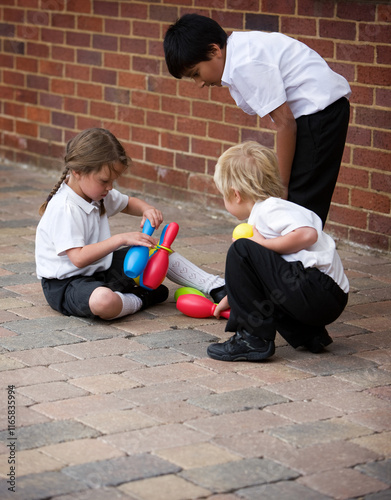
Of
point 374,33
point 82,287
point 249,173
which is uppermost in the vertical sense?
point 374,33

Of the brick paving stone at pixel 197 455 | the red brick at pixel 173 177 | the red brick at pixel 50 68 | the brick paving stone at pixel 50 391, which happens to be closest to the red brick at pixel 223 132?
the red brick at pixel 173 177

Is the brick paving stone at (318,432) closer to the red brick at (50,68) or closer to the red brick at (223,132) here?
the red brick at (223,132)

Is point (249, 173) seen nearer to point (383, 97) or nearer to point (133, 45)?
point (383, 97)

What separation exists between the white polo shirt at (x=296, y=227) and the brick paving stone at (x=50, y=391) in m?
1.05

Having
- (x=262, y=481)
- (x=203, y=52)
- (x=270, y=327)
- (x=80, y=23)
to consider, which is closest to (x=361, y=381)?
(x=270, y=327)

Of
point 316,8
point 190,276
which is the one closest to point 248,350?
point 190,276

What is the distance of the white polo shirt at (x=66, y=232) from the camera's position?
168 inches

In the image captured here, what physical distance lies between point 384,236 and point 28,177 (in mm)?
3720

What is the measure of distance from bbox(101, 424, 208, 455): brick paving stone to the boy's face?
1.76 metres

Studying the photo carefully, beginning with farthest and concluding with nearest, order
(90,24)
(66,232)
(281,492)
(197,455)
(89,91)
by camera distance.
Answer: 1. (89,91)
2. (90,24)
3. (66,232)
4. (197,455)
5. (281,492)

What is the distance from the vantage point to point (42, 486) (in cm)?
264

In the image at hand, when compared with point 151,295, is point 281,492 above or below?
below

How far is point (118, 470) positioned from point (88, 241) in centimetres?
189

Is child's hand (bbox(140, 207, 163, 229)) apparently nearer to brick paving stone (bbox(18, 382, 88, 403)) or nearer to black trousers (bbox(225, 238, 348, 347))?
black trousers (bbox(225, 238, 348, 347))
